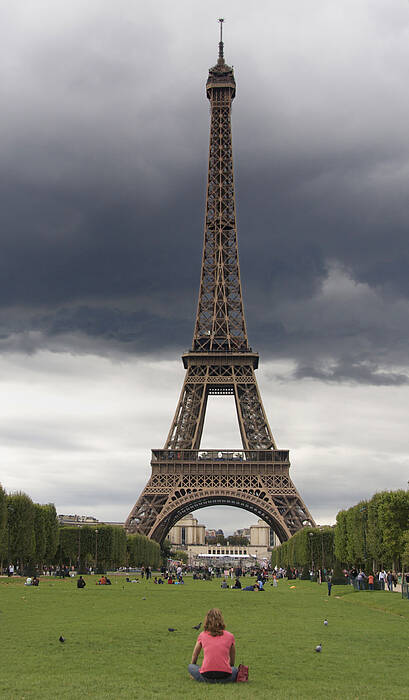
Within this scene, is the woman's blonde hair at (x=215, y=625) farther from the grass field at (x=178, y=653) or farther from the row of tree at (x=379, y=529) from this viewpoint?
the row of tree at (x=379, y=529)

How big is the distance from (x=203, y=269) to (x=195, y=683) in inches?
3863

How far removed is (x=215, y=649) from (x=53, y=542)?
7572 cm

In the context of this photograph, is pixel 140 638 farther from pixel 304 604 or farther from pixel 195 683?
pixel 304 604

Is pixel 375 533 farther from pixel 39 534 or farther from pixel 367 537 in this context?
pixel 39 534

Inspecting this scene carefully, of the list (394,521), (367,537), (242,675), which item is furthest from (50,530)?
(242,675)

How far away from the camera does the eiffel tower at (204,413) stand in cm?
9481

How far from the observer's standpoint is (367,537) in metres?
66.2

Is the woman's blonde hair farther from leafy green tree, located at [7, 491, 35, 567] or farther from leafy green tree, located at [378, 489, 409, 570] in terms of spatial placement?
leafy green tree, located at [7, 491, 35, 567]

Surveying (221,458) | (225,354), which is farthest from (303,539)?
(225,354)

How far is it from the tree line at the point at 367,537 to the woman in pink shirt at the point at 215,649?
128ft

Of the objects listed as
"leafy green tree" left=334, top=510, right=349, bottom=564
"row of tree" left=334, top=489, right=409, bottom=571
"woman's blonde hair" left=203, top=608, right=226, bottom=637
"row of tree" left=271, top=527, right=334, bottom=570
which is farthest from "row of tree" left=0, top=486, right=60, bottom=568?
"woman's blonde hair" left=203, top=608, right=226, bottom=637

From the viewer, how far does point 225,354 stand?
103312mm

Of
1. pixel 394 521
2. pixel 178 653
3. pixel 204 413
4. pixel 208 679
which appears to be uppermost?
pixel 204 413

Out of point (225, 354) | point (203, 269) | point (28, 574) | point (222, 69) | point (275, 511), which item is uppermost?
point (222, 69)
